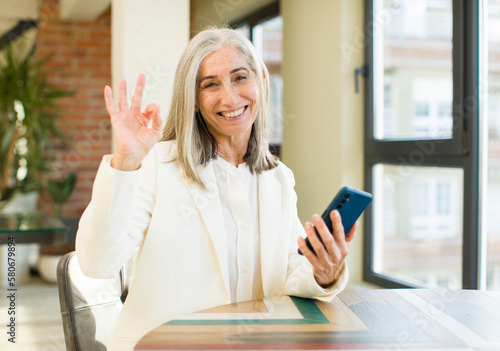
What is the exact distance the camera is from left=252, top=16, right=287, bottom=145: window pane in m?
4.84

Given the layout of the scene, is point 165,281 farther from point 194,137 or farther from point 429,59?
point 429,59

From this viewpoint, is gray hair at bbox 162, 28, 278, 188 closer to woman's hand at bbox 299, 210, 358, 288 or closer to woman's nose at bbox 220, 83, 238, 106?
woman's nose at bbox 220, 83, 238, 106

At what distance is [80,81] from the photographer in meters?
5.91

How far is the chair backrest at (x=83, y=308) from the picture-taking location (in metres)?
1.45

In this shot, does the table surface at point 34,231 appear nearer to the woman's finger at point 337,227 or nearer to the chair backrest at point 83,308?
the chair backrest at point 83,308

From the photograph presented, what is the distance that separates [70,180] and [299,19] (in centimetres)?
288

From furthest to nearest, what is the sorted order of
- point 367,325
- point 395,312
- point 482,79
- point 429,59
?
point 429,59
point 482,79
point 395,312
point 367,325

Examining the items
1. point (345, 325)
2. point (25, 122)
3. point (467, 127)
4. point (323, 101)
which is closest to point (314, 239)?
point (345, 325)

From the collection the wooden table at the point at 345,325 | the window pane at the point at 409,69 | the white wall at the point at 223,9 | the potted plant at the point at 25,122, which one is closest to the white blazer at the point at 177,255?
the wooden table at the point at 345,325

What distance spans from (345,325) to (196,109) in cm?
80

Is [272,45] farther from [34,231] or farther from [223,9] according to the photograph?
[34,231]

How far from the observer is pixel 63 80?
586 centimetres

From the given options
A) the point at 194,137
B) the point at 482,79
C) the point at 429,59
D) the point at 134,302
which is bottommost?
the point at 134,302

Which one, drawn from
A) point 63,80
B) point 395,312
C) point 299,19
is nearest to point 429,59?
point 299,19
